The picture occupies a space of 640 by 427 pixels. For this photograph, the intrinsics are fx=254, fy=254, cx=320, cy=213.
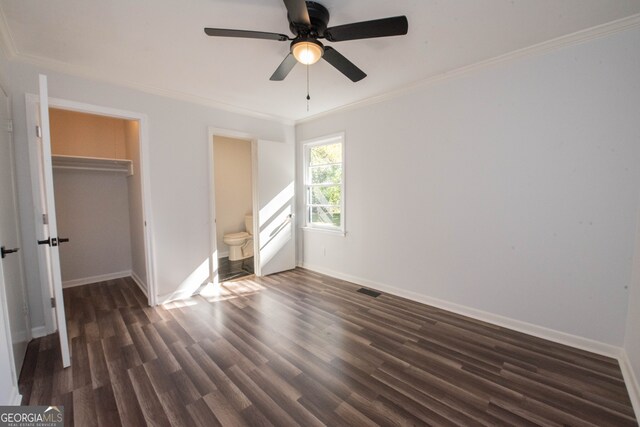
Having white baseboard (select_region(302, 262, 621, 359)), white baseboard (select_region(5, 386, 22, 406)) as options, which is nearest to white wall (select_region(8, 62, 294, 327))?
white baseboard (select_region(5, 386, 22, 406))

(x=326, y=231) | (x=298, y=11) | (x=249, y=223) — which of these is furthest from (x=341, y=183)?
(x=298, y=11)

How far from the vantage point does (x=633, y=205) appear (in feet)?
6.33

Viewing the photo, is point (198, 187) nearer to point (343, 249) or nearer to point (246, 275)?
point (246, 275)

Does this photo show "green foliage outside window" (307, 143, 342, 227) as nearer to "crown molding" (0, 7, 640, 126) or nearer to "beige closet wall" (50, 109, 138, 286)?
"crown molding" (0, 7, 640, 126)

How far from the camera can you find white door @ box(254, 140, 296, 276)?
13.1ft

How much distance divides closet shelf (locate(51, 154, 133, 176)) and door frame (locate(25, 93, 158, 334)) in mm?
904

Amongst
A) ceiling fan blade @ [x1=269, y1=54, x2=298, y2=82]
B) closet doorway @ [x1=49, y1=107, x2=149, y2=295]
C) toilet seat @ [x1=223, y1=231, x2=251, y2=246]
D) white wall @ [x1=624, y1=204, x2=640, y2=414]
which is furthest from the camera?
toilet seat @ [x1=223, y1=231, x2=251, y2=246]

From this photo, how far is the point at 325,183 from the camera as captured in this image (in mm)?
4145

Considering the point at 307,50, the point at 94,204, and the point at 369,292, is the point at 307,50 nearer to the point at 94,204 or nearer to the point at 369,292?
the point at 369,292

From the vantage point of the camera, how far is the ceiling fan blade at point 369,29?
159 cm

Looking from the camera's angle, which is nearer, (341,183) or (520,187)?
(520,187)

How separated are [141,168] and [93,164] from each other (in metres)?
1.34

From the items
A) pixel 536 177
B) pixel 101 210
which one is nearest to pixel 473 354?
pixel 536 177

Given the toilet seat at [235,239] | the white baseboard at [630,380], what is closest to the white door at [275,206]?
the toilet seat at [235,239]
